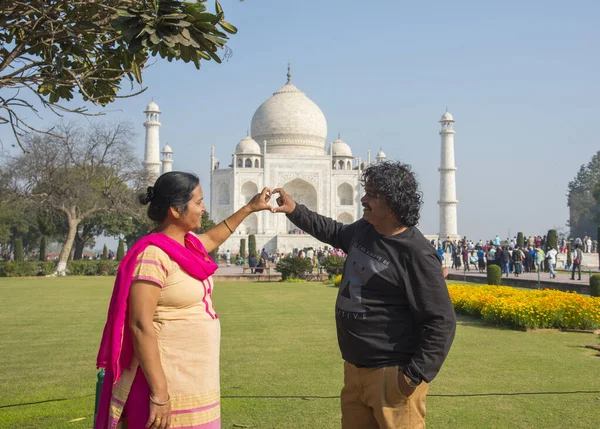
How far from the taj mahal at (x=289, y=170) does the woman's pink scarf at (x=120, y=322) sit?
117ft

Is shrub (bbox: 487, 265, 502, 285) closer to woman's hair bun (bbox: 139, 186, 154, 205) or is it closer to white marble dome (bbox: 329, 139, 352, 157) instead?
woman's hair bun (bbox: 139, 186, 154, 205)

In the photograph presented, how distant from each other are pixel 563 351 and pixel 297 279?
38.8ft

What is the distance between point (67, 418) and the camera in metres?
4.02

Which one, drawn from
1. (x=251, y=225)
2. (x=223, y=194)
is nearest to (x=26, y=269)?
(x=251, y=225)

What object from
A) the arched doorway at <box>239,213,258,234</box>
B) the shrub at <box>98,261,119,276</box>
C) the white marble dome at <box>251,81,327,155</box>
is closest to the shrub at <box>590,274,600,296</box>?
the shrub at <box>98,261,119,276</box>

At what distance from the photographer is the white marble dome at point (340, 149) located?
44656mm

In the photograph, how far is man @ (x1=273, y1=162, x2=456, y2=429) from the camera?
2.31 metres

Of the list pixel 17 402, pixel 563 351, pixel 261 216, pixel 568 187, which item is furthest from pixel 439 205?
pixel 17 402

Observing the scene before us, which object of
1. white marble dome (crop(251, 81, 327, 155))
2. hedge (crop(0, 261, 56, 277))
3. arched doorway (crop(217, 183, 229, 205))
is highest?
white marble dome (crop(251, 81, 327, 155))

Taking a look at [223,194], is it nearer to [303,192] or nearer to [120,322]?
[303,192]

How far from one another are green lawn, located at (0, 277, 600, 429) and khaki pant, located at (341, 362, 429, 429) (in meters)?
1.46

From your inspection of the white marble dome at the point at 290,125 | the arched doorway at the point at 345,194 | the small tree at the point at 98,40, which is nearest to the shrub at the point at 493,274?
the small tree at the point at 98,40

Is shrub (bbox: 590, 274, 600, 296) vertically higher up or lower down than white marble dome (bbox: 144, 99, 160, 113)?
lower down

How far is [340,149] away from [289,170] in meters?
5.16
